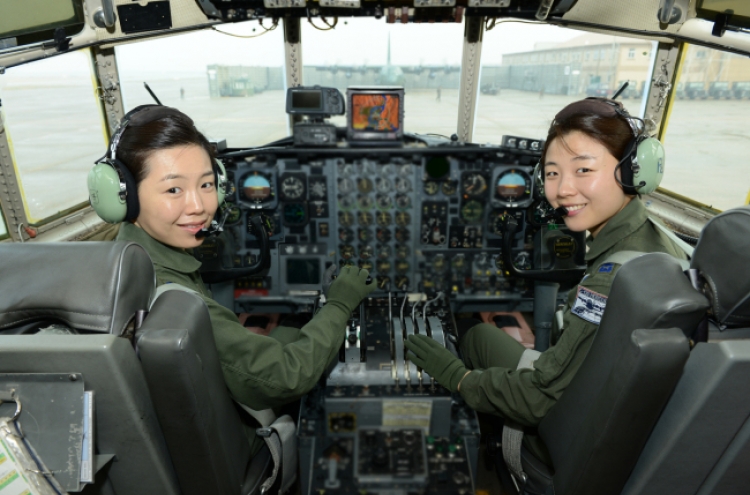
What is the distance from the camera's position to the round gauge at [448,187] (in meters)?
2.71

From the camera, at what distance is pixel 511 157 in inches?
102

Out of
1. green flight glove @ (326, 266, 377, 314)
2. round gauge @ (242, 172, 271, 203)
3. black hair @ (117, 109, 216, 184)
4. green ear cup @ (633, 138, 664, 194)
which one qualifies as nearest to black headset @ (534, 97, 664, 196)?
green ear cup @ (633, 138, 664, 194)

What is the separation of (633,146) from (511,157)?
1.39m

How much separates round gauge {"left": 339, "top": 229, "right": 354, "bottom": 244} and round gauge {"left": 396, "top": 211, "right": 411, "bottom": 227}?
0.31 metres

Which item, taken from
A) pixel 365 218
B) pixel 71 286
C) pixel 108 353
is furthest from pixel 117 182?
pixel 365 218

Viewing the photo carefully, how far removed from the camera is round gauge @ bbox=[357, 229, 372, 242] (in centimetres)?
284

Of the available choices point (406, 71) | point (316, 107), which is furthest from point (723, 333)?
point (406, 71)

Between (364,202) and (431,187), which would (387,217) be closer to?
(364,202)

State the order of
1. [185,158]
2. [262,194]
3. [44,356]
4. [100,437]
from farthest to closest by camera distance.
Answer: [262,194] < [185,158] < [100,437] < [44,356]

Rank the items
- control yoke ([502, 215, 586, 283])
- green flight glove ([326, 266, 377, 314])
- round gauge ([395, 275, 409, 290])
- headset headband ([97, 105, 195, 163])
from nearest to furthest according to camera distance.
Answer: headset headband ([97, 105, 195, 163])
green flight glove ([326, 266, 377, 314])
control yoke ([502, 215, 586, 283])
round gauge ([395, 275, 409, 290])

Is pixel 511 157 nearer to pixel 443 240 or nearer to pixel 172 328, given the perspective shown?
pixel 443 240

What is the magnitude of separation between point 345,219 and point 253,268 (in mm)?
658

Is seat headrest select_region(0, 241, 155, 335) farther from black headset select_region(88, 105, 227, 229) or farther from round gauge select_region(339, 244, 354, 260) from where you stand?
round gauge select_region(339, 244, 354, 260)

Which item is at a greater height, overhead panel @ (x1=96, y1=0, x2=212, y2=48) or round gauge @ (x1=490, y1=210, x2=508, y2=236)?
overhead panel @ (x1=96, y1=0, x2=212, y2=48)
